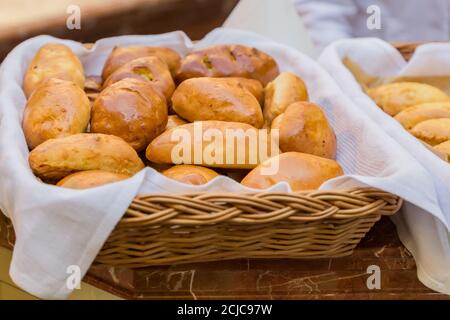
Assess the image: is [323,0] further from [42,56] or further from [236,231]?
[236,231]

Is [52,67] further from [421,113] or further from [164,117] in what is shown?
[421,113]

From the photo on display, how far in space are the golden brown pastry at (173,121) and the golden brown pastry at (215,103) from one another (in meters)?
0.01

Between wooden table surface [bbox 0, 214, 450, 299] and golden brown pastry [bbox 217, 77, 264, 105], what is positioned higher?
golden brown pastry [bbox 217, 77, 264, 105]

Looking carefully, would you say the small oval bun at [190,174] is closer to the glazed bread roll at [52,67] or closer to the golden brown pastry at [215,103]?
the golden brown pastry at [215,103]

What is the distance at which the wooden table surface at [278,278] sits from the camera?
83cm

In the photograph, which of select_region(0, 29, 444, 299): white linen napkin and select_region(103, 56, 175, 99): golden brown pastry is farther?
select_region(103, 56, 175, 99): golden brown pastry

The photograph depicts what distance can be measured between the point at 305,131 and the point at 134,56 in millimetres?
380

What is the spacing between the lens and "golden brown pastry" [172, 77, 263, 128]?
38.6 inches

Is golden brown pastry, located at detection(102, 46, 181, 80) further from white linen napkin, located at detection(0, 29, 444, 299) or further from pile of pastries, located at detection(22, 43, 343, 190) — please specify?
white linen napkin, located at detection(0, 29, 444, 299)

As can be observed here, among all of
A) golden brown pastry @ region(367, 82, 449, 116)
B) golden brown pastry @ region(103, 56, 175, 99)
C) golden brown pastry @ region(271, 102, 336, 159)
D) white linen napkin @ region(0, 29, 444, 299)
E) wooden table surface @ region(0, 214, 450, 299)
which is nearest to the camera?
white linen napkin @ region(0, 29, 444, 299)

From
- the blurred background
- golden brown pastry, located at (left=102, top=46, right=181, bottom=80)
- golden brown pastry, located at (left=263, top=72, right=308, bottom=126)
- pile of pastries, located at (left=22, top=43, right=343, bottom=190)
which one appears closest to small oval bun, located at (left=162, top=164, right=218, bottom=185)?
pile of pastries, located at (left=22, top=43, right=343, bottom=190)

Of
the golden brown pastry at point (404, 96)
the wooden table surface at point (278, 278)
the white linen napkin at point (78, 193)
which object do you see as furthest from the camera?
the golden brown pastry at point (404, 96)

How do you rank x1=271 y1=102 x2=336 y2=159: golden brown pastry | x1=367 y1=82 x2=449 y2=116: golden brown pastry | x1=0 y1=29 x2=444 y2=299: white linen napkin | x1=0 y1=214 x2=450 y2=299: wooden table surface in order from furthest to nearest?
x1=367 y1=82 x2=449 y2=116: golden brown pastry < x1=271 y1=102 x2=336 y2=159: golden brown pastry < x1=0 y1=214 x2=450 y2=299: wooden table surface < x1=0 y1=29 x2=444 y2=299: white linen napkin

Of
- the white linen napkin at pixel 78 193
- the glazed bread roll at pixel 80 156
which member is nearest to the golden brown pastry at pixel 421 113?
the white linen napkin at pixel 78 193
